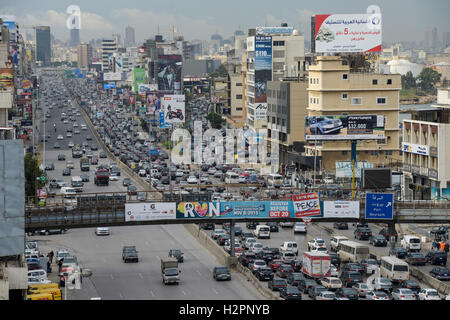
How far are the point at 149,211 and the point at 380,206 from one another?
1154 centimetres

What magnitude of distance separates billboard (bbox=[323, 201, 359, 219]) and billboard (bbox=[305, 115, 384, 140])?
21.2 m

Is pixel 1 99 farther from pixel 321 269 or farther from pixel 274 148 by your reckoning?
pixel 274 148

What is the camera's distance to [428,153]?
6112 centimetres

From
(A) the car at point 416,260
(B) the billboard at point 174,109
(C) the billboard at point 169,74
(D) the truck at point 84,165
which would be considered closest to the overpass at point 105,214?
(A) the car at point 416,260

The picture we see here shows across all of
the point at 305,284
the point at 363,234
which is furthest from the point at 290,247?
the point at 305,284

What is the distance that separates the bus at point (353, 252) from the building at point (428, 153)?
1334 centimetres

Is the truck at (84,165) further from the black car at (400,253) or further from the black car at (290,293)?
the black car at (290,293)

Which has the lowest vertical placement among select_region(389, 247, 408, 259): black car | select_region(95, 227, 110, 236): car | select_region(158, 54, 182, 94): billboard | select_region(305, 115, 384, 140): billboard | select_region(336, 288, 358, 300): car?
select_region(95, 227, 110, 236): car

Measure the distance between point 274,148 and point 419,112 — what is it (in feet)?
111

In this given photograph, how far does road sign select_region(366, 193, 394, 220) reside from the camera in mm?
45781

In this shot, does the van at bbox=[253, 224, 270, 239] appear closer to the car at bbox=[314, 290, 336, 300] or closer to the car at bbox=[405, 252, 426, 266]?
the car at bbox=[405, 252, 426, 266]

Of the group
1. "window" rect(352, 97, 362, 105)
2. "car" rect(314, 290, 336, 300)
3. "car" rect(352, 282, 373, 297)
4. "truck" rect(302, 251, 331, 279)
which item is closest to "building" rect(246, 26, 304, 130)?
"window" rect(352, 97, 362, 105)

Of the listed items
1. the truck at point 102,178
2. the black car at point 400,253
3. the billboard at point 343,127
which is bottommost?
the black car at point 400,253

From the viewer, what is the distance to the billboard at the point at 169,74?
154 metres
